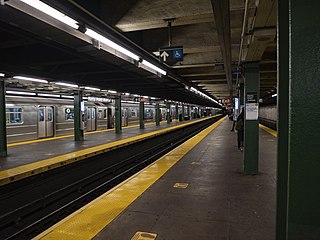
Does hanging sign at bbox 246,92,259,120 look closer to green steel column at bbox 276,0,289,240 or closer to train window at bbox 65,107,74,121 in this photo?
green steel column at bbox 276,0,289,240

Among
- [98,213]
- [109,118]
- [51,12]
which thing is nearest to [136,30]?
[51,12]

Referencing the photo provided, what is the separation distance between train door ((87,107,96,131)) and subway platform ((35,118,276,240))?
12.6 m

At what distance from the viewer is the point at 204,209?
3430 mm

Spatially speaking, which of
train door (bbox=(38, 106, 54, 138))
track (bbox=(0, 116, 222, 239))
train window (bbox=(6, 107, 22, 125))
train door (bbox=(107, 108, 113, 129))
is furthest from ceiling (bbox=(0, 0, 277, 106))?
train door (bbox=(107, 108, 113, 129))

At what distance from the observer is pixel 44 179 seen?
22.2ft

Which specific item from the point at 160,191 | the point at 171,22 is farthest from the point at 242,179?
the point at 171,22

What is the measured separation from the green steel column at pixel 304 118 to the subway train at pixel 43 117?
1191 cm

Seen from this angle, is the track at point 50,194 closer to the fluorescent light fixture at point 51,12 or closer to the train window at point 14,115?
the fluorescent light fixture at point 51,12

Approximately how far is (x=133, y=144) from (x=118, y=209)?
9.51m

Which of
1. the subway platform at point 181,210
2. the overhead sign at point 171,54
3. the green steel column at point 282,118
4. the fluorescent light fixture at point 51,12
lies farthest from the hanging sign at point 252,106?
the green steel column at point 282,118

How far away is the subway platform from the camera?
2775 millimetres

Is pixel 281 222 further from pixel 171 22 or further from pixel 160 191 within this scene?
pixel 171 22

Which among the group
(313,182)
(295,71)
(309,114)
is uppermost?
(295,71)

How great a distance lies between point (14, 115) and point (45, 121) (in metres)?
2.14
